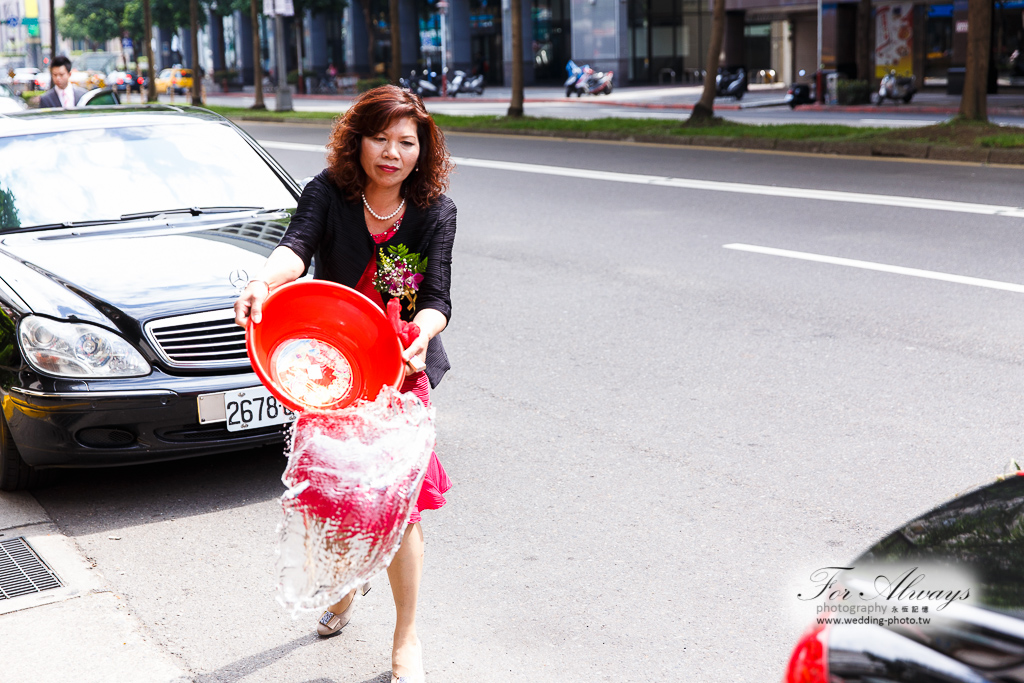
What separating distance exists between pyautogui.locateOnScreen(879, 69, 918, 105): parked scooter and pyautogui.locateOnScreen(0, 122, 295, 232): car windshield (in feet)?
87.5

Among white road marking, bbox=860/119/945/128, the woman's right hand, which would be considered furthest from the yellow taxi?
the woman's right hand

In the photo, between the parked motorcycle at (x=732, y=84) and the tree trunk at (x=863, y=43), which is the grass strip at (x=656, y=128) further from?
the tree trunk at (x=863, y=43)

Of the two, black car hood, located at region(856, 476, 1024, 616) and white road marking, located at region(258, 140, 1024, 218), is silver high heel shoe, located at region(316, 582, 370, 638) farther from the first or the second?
white road marking, located at region(258, 140, 1024, 218)

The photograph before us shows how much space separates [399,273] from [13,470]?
238cm

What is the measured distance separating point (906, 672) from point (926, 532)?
0.45 m

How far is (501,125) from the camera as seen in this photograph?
22.8 m

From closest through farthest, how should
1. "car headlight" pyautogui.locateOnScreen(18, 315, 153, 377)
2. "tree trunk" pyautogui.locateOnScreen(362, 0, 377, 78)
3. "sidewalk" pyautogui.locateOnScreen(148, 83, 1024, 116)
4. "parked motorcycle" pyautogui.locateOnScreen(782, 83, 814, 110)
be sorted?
1. "car headlight" pyautogui.locateOnScreen(18, 315, 153, 377)
2. "sidewalk" pyautogui.locateOnScreen(148, 83, 1024, 116)
3. "parked motorcycle" pyautogui.locateOnScreen(782, 83, 814, 110)
4. "tree trunk" pyautogui.locateOnScreen(362, 0, 377, 78)

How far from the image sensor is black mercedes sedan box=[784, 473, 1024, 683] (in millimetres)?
1617

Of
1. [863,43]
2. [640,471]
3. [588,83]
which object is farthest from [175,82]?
[640,471]

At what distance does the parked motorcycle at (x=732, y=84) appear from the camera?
34.3 meters

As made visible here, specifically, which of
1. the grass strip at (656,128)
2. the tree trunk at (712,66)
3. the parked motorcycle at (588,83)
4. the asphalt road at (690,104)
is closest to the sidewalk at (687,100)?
the asphalt road at (690,104)

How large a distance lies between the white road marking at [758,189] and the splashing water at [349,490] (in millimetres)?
8995

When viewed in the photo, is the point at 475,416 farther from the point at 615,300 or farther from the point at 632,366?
the point at 615,300

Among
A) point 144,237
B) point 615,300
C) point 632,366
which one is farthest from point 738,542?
point 615,300
